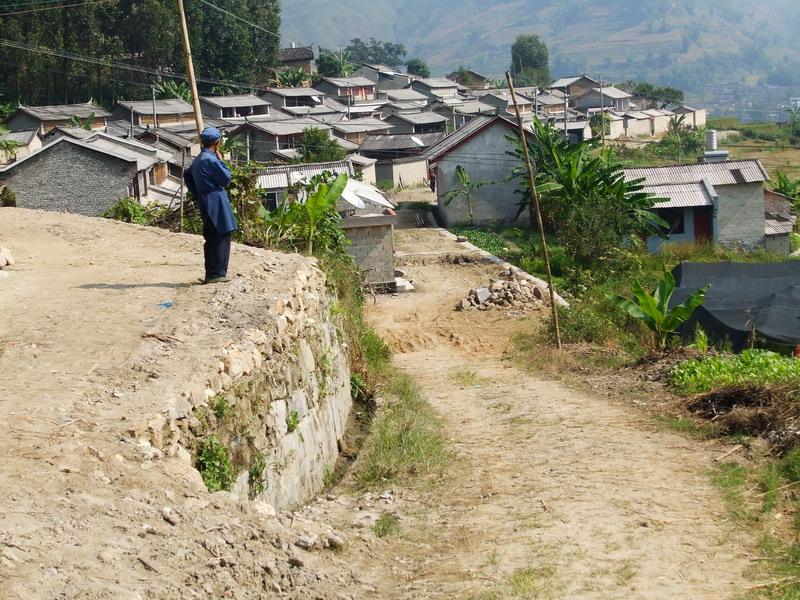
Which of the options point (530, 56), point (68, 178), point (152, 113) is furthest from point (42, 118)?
point (530, 56)

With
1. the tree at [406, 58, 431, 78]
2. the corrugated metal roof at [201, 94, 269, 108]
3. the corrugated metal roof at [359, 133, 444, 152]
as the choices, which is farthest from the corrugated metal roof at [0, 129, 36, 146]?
the tree at [406, 58, 431, 78]

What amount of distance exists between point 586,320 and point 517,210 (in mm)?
22355

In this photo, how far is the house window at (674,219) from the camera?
34.6 metres

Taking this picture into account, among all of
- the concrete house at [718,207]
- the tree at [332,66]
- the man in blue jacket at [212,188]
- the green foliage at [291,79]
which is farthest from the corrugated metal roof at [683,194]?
the tree at [332,66]

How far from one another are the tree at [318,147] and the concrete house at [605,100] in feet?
148

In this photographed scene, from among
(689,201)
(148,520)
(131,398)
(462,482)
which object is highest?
(689,201)

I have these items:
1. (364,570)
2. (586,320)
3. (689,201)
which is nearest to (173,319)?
(364,570)

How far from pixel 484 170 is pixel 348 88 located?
160 ft

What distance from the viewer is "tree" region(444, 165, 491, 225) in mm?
38438

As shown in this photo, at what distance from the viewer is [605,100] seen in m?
96.0

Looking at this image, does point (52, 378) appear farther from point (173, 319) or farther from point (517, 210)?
point (517, 210)

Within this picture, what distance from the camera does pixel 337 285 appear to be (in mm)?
14891

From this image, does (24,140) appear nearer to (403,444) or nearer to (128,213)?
(128,213)

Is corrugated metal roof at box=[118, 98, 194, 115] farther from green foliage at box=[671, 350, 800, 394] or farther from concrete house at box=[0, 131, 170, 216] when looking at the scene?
green foliage at box=[671, 350, 800, 394]
